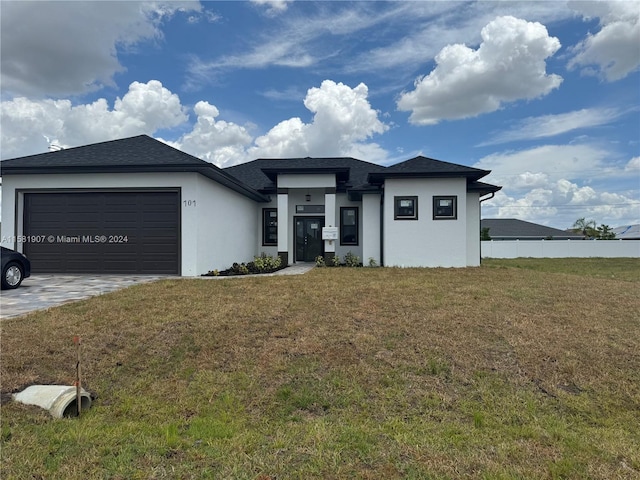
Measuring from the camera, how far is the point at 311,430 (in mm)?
2885

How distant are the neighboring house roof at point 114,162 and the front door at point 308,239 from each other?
5.35 meters

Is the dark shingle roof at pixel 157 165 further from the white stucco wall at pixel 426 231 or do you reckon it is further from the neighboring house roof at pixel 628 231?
the neighboring house roof at pixel 628 231

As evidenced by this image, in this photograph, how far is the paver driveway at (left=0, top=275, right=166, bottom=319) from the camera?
6.26 metres

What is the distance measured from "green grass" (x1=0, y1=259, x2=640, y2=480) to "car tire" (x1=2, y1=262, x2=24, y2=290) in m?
2.78

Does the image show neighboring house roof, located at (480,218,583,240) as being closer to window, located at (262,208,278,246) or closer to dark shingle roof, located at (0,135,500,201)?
dark shingle roof, located at (0,135,500,201)

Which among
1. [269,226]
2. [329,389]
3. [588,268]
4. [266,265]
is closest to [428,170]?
[266,265]

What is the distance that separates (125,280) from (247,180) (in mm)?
8628

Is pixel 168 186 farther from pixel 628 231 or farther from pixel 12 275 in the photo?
pixel 628 231

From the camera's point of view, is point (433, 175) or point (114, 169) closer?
point (114, 169)

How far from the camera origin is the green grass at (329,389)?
7.95 ft

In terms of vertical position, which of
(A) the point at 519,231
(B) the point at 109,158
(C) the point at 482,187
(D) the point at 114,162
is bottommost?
(A) the point at 519,231

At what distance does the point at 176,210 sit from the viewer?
10.4m

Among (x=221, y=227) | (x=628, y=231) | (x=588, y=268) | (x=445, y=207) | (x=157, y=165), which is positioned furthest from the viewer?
(x=628, y=231)

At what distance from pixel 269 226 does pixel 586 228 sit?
44992 mm
